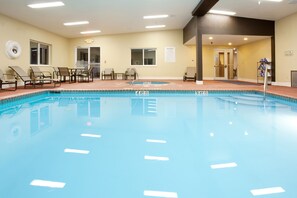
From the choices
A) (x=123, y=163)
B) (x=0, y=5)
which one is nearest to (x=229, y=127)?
(x=123, y=163)

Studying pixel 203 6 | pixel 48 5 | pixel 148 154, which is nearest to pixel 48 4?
pixel 48 5

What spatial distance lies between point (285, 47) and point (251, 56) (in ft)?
10.7

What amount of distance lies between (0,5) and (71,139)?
627cm

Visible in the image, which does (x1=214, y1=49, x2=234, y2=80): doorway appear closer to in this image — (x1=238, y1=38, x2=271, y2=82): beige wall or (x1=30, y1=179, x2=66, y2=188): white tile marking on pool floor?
(x1=238, y1=38, x2=271, y2=82): beige wall

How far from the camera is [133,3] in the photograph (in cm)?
820

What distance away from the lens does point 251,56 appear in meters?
12.9

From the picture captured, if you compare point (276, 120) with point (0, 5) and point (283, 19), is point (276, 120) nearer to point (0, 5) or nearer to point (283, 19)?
point (283, 19)

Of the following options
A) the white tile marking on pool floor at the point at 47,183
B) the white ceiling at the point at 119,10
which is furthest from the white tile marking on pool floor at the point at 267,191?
the white ceiling at the point at 119,10

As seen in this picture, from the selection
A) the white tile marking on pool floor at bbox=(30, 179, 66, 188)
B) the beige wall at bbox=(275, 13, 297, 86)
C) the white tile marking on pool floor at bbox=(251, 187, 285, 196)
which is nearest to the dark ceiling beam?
the beige wall at bbox=(275, 13, 297, 86)

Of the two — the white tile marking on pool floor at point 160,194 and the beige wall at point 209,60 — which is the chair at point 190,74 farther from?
the white tile marking on pool floor at point 160,194

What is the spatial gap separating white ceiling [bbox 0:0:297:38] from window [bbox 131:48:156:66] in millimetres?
3262

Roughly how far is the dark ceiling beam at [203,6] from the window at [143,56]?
511cm

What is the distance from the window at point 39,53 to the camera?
10675 mm

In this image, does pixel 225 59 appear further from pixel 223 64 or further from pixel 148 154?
pixel 148 154
